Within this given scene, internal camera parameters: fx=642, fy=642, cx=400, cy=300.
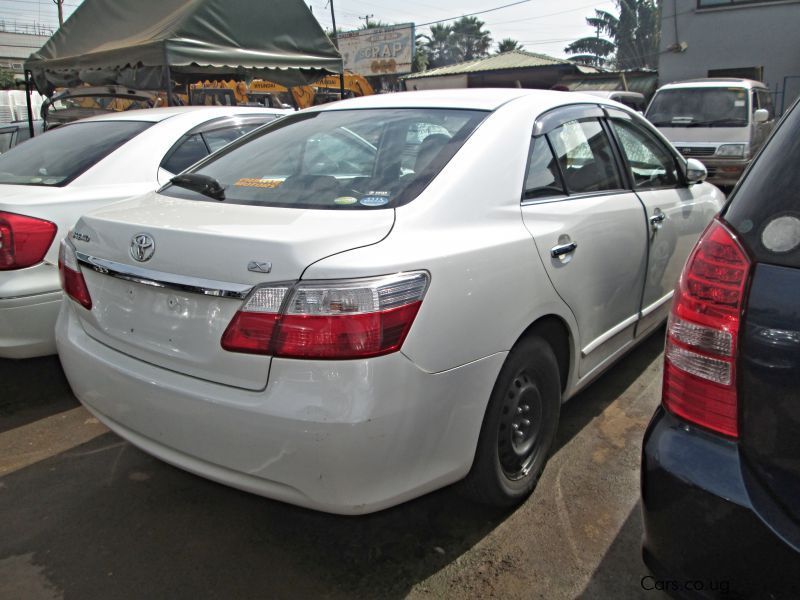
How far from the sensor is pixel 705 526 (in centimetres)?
141

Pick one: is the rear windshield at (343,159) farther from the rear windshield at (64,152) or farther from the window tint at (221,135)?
the window tint at (221,135)

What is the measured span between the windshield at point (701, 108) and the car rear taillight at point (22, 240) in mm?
10346

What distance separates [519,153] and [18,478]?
259 centimetres

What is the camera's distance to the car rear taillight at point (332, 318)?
1.76 m

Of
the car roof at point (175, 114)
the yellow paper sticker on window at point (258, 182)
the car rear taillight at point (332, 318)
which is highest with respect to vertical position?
the car roof at point (175, 114)

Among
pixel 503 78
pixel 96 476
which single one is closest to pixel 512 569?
pixel 96 476

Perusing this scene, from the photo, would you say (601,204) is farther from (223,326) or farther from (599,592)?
(223,326)

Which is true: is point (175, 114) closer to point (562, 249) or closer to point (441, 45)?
point (562, 249)

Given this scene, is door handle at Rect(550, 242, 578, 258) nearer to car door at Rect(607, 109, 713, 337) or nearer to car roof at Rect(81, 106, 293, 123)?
car door at Rect(607, 109, 713, 337)

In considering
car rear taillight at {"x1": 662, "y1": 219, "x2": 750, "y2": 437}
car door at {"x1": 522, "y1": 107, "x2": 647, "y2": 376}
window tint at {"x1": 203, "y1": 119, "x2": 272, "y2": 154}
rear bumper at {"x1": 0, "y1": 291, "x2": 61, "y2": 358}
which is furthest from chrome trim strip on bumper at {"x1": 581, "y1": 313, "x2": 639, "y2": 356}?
window tint at {"x1": 203, "y1": 119, "x2": 272, "y2": 154}

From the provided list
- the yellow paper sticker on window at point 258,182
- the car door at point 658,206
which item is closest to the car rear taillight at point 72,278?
the yellow paper sticker on window at point 258,182

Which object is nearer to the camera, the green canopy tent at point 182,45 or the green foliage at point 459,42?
the green canopy tent at point 182,45

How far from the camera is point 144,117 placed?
4395 mm

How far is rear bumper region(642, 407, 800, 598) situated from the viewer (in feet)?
4.33
